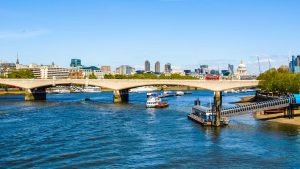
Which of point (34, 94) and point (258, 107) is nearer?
point (258, 107)

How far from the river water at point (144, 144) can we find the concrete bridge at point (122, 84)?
36.7 metres

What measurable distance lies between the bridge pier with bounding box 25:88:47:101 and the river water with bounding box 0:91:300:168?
51930 millimetres

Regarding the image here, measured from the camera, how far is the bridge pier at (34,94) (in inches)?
4742

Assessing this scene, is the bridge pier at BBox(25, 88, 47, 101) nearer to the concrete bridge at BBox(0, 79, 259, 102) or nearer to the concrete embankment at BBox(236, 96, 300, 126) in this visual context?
the concrete bridge at BBox(0, 79, 259, 102)

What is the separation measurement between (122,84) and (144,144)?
68.2m

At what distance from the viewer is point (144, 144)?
156 ft

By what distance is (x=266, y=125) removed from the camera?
202 feet

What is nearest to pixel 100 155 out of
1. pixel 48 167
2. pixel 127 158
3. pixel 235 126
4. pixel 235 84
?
pixel 127 158

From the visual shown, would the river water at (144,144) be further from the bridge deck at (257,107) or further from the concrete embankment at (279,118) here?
the concrete embankment at (279,118)

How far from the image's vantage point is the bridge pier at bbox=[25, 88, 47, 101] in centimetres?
12044

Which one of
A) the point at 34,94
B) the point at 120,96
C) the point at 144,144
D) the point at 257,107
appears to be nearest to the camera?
the point at 144,144

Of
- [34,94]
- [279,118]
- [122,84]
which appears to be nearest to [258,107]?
[279,118]

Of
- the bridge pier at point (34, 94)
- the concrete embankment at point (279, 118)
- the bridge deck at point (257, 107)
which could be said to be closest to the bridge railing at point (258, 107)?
the bridge deck at point (257, 107)

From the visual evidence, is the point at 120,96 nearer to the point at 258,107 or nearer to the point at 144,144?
the point at 258,107
